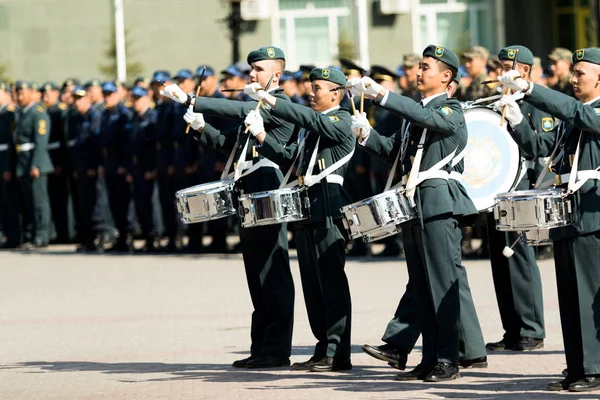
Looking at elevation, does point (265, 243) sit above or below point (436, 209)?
below

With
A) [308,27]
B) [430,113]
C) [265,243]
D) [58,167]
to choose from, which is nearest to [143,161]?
[58,167]

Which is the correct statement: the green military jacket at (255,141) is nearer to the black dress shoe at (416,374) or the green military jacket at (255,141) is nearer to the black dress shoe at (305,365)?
the black dress shoe at (305,365)

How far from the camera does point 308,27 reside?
36.9 metres

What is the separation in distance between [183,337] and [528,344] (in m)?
2.81

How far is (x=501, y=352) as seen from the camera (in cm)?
1059

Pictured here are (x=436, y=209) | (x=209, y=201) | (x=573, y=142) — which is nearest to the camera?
(x=573, y=142)

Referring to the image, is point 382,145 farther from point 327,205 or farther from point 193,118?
point 193,118

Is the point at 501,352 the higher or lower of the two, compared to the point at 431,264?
lower

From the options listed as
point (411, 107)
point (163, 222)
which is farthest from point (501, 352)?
point (163, 222)

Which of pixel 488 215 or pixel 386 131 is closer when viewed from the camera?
pixel 488 215

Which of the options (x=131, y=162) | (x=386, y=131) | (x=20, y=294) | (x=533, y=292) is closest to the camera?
(x=533, y=292)

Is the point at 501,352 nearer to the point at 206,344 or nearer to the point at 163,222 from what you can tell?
the point at 206,344

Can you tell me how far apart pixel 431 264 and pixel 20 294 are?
7153 millimetres

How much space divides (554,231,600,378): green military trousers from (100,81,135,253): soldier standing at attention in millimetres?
11499
